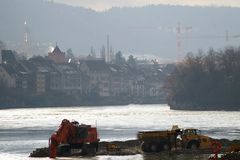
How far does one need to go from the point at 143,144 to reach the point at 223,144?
5.79 meters

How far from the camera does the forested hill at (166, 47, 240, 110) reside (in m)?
165

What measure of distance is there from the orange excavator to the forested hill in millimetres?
110599

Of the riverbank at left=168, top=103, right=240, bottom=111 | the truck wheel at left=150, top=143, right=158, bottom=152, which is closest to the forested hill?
the riverbank at left=168, top=103, right=240, bottom=111

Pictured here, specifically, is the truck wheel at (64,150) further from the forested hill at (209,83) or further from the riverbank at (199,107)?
the forested hill at (209,83)

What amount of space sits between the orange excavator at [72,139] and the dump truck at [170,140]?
2779mm

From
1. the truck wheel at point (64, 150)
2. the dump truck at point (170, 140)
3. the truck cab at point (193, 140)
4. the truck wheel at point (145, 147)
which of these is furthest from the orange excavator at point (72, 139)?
the truck cab at point (193, 140)

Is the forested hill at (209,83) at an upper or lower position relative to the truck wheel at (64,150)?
upper

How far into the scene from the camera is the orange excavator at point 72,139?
52062 millimetres

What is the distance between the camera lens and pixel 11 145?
6719 centimetres

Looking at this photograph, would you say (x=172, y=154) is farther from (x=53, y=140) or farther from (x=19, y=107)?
(x=19, y=107)

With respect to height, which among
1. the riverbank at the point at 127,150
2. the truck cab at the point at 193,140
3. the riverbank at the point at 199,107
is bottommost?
the riverbank at the point at 127,150

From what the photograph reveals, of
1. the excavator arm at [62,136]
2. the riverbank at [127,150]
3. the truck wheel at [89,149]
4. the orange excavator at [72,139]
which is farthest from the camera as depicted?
the truck wheel at [89,149]

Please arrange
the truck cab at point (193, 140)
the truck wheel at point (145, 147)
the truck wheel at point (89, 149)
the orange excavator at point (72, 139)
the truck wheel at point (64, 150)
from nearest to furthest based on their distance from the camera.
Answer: the orange excavator at point (72, 139)
the truck wheel at point (64, 150)
the truck wheel at point (89, 149)
the truck wheel at point (145, 147)
the truck cab at point (193, 140)

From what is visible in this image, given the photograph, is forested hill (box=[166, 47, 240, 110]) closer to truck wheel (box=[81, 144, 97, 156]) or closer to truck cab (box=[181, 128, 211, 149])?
truck cab (box=[181, 128, 211, 149])
